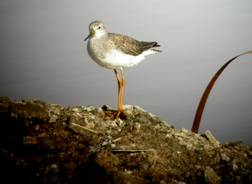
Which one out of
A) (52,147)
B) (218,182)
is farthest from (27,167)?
(218,182)

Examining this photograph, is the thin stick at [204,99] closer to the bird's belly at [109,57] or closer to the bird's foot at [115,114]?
the bird's foot at [115,114]

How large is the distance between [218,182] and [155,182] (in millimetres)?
638

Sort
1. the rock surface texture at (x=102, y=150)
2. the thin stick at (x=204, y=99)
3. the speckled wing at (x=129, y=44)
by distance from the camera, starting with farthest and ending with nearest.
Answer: the thin stick at (x=204, y=99), the speckled wing at (x=129, y=44), the rock surface texture at (x=102, y=150)

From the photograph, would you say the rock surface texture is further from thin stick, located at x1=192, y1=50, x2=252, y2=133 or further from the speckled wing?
the speckled wing

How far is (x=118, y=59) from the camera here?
15.3 ft

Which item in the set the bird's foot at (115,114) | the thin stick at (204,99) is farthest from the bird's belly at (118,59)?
the thin stick at (204,99)

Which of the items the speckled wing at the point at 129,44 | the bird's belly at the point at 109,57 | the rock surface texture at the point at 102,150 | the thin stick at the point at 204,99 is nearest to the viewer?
the rock surface texture at the point at 102,150

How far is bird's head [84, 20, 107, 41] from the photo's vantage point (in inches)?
189

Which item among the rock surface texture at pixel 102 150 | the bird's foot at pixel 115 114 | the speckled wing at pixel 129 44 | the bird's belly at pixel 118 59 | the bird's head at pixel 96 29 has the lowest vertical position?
the rock surface texture at pixel 102 150

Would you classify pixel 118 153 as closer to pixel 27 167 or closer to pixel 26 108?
pixel 27 167

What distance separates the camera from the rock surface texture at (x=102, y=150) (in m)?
3.46

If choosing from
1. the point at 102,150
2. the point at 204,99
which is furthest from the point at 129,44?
the point at 102,150

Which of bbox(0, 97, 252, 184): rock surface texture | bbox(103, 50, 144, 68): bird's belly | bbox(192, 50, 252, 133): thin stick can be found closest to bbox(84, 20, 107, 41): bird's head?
bbox(103, 50, 144, 68): bird's belly

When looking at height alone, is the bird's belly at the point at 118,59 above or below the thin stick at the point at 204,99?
above
